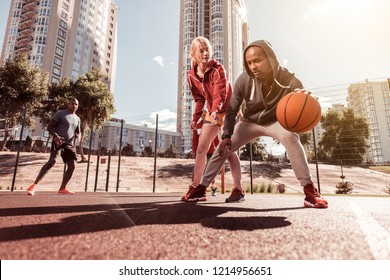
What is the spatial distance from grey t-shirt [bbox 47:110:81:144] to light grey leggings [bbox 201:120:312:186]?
3064mm

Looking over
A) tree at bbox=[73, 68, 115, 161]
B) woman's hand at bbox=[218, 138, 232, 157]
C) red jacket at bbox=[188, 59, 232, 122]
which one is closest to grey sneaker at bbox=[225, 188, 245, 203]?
woman's hand at bbox=[218, 138, 232, 157]

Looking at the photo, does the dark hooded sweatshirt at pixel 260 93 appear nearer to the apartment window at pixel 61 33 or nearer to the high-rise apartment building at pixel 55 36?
the high-rise apartment building at pixel 55 36

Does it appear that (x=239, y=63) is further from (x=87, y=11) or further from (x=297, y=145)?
(x=297, y=145)

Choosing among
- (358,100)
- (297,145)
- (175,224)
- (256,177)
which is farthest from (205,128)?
(358,100)

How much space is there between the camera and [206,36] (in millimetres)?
66562

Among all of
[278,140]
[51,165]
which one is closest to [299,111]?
[278,140]

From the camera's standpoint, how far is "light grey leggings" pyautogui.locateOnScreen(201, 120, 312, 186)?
99.3 inches

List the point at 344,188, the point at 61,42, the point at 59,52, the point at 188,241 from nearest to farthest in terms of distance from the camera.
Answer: the point at 188,241
the point at 344,188
the point at 59,52
the point at 61,42

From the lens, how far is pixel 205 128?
3311 millimetres

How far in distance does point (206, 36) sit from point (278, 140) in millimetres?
69679

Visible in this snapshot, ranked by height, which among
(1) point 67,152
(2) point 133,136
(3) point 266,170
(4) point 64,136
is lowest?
(3) point 266,170

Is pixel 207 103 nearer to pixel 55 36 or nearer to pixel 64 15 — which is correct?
pixel 55 36

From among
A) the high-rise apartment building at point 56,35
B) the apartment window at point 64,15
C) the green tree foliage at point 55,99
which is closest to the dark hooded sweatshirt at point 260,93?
the green tree foliage at point 55,99

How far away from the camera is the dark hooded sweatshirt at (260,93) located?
2.70m
